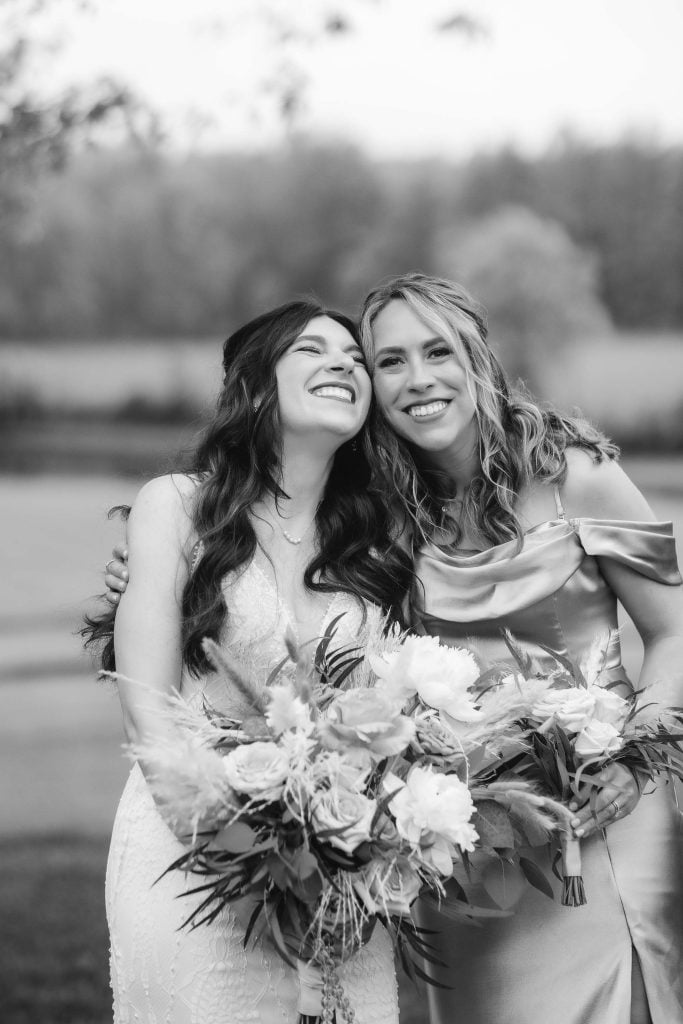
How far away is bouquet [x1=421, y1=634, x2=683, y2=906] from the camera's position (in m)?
2.55

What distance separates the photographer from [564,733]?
2615 mm

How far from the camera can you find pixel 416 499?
11.8 ft

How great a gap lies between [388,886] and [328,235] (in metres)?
5.92

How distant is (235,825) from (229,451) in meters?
1.47

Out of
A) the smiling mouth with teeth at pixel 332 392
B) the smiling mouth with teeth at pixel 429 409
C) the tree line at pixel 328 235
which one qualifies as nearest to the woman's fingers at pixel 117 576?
the smiling mouth with teeth at pixel 332 392

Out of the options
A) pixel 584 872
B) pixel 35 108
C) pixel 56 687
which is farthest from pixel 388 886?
pixel 56 687

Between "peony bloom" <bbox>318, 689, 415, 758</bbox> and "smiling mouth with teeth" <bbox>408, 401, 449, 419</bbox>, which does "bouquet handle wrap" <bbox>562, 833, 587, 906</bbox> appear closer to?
"peony bloom" <bbox>318, 689, 415, 758</bbox>

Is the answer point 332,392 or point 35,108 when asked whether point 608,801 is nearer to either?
point 332,392

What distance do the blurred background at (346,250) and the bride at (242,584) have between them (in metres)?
4.03

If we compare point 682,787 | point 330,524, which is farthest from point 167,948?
point 682,787

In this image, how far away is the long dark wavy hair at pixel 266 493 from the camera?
3.28 meters

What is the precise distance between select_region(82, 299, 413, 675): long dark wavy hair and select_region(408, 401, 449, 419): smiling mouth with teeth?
0.75 ft

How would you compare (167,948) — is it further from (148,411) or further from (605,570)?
(148,411)

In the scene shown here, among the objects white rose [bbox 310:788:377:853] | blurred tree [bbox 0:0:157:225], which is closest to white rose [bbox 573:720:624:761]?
white rose [bbox 310:788:377:853]
